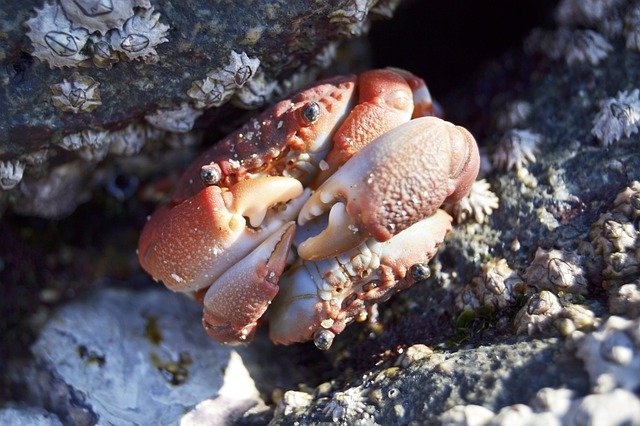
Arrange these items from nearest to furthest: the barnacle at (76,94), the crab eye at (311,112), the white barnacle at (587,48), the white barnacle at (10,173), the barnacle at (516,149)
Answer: the barnacle at (76,94) → the crab eye at (311,112) → the white barnacle at (10,173) → the barnacle at (516,149) → the white barnacle at (587,48)

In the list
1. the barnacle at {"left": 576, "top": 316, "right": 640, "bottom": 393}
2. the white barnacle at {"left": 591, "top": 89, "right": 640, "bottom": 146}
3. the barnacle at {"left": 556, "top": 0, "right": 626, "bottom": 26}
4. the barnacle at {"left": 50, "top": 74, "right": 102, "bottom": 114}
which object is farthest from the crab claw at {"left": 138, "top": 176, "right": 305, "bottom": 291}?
the barnacle at {"left": 556, "top": 0, "right": 626, "bottom": 26}

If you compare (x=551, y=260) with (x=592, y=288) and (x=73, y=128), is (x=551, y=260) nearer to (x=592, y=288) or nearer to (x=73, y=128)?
(x=592, y=288)

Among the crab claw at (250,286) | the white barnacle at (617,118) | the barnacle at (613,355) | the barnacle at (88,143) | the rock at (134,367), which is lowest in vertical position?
the rock at (134,367)

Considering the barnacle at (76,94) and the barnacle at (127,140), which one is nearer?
the barnacle at (76,94)

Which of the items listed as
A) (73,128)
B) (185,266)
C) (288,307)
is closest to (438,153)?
(288,307)

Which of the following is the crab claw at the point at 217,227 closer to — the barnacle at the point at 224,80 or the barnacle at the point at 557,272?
the barnacle at the point at 224,80

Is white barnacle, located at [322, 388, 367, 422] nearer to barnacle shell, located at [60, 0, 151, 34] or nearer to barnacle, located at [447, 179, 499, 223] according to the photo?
barnacle, located at [447, 179, 499, 223]

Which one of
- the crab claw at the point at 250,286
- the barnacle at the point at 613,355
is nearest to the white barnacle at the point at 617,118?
the barnacle at the point at 613,355
